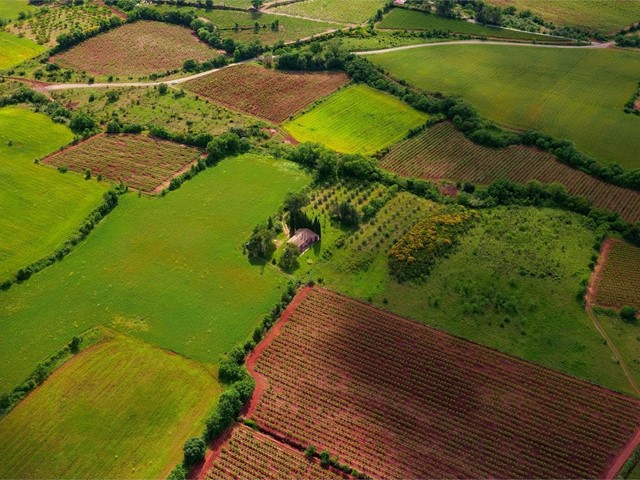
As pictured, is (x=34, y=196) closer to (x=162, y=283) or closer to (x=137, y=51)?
(x=162, y=283)

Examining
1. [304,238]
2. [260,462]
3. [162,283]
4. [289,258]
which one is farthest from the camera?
[304,238]

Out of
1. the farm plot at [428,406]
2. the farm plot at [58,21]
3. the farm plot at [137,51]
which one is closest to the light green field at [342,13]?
the farm plot at [137,51]

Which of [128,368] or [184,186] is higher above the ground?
[184,186]

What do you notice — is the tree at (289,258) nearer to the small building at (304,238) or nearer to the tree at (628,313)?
the small building at (304,238)

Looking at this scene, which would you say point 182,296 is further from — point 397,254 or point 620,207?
point 620,207

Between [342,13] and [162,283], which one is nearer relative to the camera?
[162,283]

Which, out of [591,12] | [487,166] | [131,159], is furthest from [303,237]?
[591,12]

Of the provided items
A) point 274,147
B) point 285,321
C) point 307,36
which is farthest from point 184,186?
point 307,36
